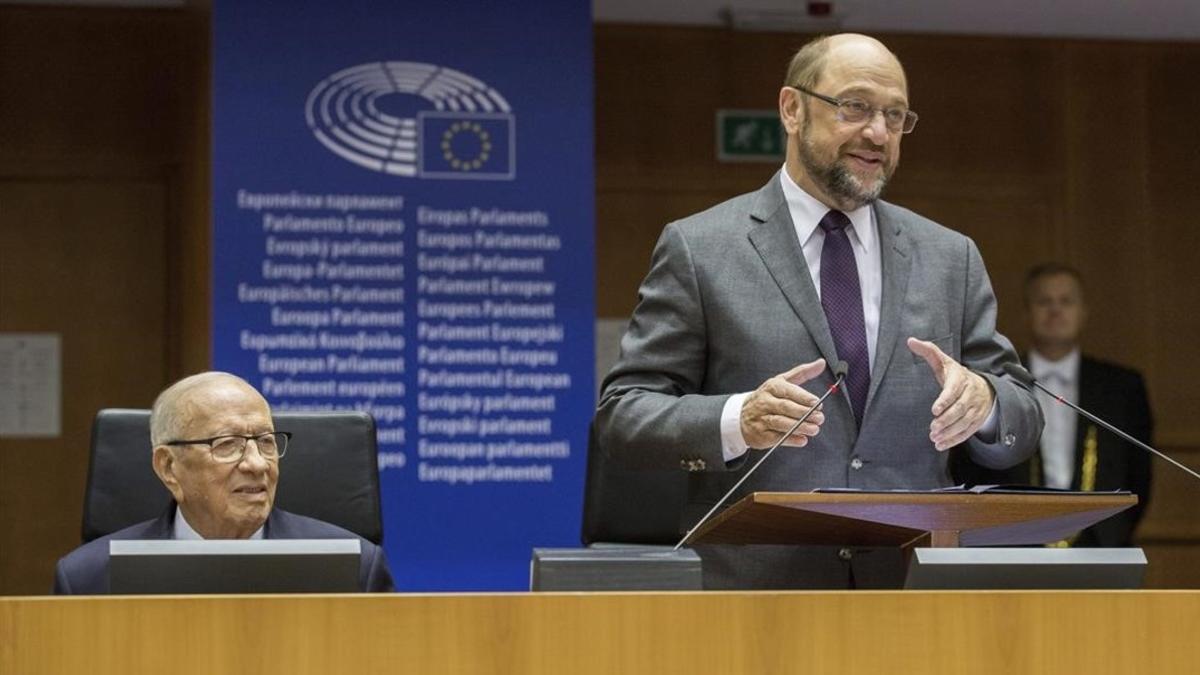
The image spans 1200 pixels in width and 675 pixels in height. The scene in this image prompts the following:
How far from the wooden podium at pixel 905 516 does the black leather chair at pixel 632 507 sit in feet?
3.73

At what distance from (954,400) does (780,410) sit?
0.23 m

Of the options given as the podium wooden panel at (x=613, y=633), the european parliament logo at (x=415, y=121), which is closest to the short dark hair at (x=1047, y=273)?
the european parliament logo at (x=415, y=121)

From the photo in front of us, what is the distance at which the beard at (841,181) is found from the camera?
105 inches

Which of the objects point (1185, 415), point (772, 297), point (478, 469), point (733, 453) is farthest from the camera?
point (1185, 415)

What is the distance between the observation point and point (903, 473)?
102 inches

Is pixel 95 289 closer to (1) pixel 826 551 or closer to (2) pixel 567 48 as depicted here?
(2) pixel 567 48

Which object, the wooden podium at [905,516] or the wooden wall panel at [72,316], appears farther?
the wooden wall panel at [72,316]

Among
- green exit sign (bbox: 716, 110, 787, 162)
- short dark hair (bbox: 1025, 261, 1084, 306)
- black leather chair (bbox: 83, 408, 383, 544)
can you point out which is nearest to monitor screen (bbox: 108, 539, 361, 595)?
black leather chair (bbox: 83, 408, 383, 544)

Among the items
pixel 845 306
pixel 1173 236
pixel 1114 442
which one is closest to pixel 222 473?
pixel 845 306

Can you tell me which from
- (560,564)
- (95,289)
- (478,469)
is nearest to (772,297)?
(560,564)

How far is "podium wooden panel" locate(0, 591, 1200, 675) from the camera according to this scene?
1786 millimetres

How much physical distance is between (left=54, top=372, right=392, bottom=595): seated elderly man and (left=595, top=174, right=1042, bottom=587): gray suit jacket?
61cm

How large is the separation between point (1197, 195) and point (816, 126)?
14.3 feet

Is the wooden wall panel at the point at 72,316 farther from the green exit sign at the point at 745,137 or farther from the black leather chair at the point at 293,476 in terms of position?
the black leather chair at the point at 293,476
